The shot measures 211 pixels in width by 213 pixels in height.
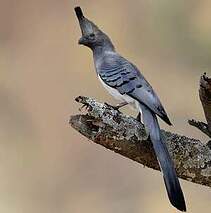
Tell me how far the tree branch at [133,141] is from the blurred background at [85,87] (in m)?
1.84

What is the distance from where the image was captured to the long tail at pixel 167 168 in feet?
4.08

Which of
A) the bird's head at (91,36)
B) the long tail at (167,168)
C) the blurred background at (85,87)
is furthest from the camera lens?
the blurred background at (85,87)

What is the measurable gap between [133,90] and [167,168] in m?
0.23

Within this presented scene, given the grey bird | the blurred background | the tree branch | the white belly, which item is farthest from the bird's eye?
the blurred background

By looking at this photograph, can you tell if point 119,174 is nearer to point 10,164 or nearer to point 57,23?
point 10,164

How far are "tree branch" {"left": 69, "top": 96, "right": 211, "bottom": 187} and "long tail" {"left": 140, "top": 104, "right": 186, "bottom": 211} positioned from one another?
20 mm

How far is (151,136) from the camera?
1307 mm

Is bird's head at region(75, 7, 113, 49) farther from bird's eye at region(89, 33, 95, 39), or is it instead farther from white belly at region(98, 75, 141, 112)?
white belly at region(98, 75, 141, 112)

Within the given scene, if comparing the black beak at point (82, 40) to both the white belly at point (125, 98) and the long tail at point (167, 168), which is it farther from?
the long tail at point (167, 168)

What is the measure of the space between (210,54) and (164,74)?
10.7 inches

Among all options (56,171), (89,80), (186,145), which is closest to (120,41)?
(89,80)

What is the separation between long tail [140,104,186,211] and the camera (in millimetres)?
1244

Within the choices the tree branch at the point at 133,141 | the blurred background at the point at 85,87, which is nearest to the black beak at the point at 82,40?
the tree branch at the point at 133,141

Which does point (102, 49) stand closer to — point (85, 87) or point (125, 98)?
point (125, 98)
